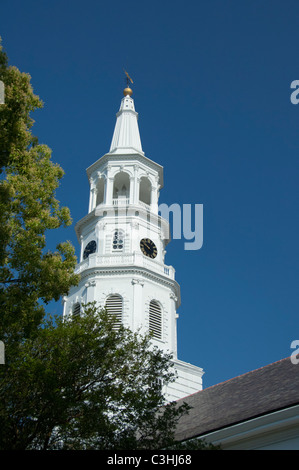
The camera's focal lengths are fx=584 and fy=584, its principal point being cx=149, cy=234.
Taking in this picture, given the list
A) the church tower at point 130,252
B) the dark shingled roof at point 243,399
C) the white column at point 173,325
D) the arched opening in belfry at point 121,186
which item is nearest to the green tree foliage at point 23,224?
the dark shingled roof at point 243,399

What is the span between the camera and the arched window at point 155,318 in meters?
42.4

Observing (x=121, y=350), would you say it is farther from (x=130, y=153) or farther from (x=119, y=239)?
(x=130, y=153)

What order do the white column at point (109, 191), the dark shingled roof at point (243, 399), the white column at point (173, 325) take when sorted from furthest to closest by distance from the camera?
1. the white column at point (109, 191)
2. the white column at point (173, 325)
3. the dark shingled roof at point (243, 399)

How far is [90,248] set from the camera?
47.1m

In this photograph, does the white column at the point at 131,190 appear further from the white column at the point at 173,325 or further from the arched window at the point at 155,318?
the arched window at the point at 155,318

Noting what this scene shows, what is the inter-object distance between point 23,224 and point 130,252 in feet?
94.5

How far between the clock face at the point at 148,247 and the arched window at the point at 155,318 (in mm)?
4396

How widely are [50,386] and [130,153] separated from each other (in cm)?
3794

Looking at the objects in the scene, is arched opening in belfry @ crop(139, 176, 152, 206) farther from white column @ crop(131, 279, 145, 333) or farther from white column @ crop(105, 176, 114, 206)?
white column @ crop(131, 279, 145, 333)

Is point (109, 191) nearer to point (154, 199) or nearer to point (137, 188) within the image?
point (137, 188)

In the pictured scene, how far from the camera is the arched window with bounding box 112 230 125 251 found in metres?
45.8

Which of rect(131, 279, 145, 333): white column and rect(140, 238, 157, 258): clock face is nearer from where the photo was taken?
rect(131, 279, 145, 333): white column

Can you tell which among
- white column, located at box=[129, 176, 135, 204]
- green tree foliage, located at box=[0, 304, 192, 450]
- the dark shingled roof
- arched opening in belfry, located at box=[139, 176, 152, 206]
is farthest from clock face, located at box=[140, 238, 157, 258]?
green tree foliage, located at box=[0, 304, 192, 450]
